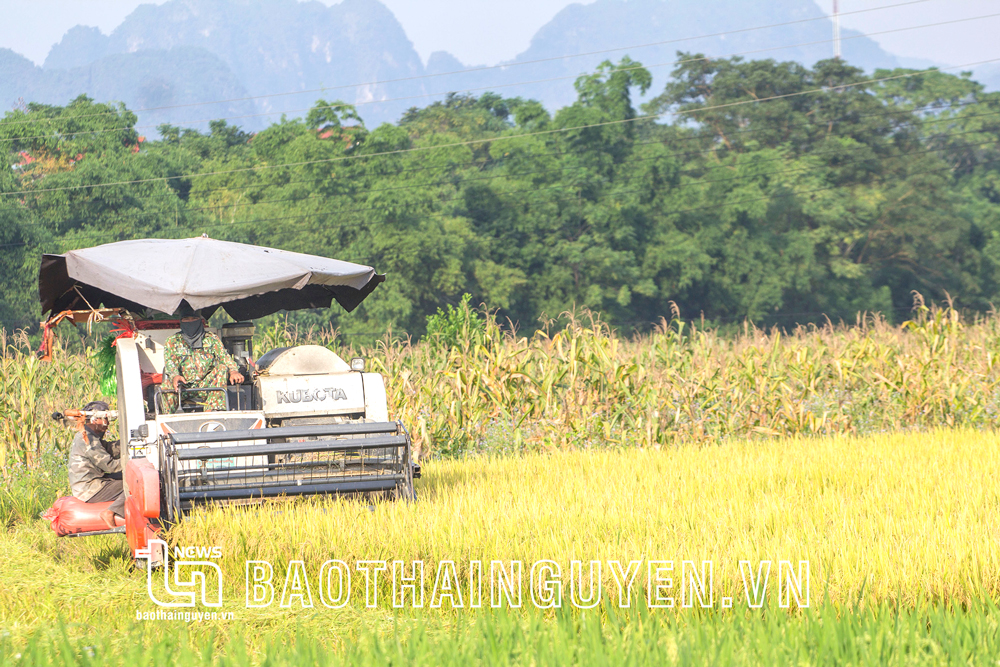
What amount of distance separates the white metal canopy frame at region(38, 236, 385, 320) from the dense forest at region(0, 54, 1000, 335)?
3272 centimetres

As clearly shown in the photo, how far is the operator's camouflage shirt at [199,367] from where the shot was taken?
311 inches

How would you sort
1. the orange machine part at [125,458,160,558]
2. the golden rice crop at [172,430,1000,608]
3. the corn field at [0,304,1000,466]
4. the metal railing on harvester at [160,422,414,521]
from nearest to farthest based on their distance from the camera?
the golden rice crop at [172,430,1000,608] → the orange machine part at [125,458,160,558] → the metal railing on harvester at [160,422,414,521] → the corn field at [0,304,1000,466]

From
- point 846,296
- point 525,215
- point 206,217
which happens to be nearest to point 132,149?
point 206,217

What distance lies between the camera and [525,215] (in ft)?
157

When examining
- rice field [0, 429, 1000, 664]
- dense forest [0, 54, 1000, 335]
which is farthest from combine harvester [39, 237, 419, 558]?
dense forest [0, 54, 1000, 335]

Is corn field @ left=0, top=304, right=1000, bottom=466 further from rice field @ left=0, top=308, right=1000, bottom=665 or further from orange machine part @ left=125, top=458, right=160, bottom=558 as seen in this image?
orange machine part @ left=125, top=458, right=160, bottom=558

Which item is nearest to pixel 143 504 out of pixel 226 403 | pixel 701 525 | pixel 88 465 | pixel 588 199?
pixel 226 403

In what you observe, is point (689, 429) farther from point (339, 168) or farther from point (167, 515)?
point (339, 168)

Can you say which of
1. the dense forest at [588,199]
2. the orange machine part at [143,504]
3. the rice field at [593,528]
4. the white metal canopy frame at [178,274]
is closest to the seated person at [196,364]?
the white metal canopy frame at [178,274]

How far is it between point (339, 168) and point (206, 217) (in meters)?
6.53

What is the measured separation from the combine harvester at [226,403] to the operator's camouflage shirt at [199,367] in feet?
0.21

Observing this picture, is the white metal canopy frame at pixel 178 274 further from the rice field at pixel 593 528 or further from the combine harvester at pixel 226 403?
the rice field at pixel 593 528

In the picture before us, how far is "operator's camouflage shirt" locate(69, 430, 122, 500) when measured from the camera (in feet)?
26.1

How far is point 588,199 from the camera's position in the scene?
48.7 metres
